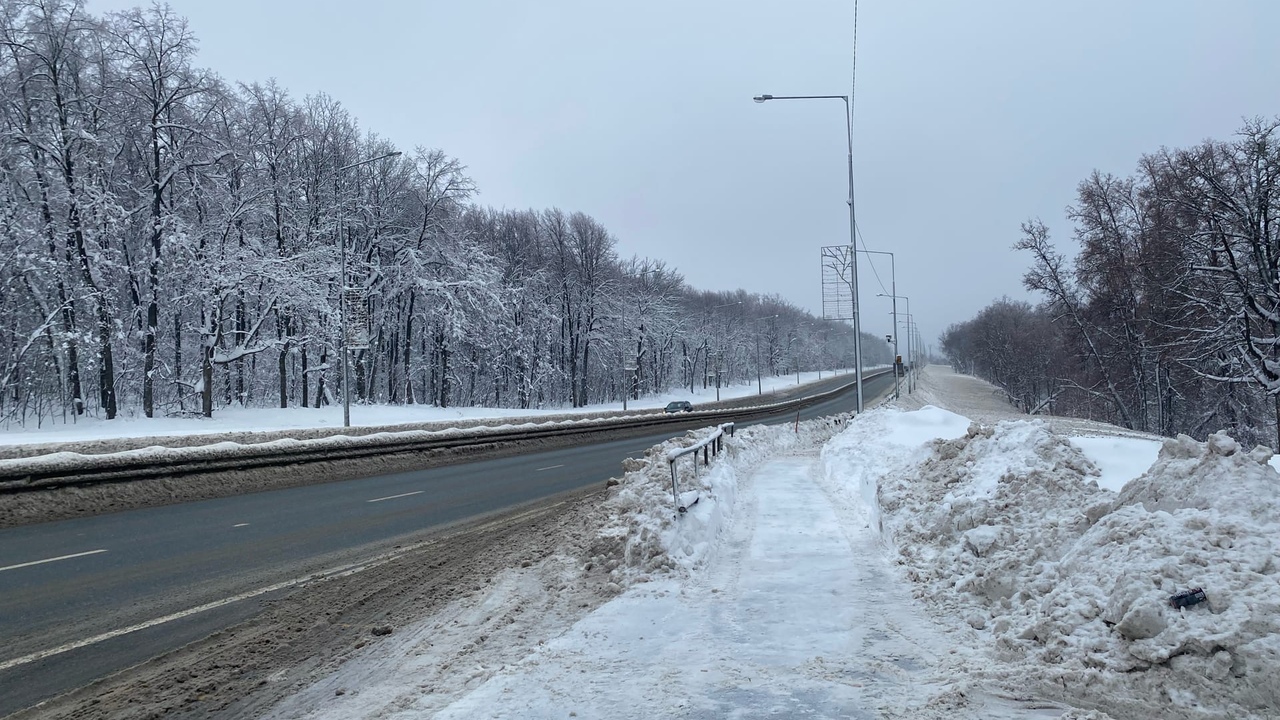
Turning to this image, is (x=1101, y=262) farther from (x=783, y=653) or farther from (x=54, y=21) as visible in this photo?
(x=54, y=21)

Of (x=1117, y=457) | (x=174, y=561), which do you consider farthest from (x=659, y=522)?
(x=174, y=561)

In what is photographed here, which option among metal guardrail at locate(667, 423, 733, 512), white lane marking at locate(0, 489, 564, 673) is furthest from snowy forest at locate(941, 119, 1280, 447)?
white lane marking at locate(0, 489, 564, 673)

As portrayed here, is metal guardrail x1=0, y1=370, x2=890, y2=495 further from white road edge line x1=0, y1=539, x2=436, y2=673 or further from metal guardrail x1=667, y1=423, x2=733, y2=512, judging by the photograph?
metal guardrail x1=667, y1=423, x2=733, y2=512

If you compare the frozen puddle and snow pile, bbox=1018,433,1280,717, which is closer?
snow pile, bbox=1018,433,1280,717

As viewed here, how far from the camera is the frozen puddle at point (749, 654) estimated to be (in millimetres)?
4547

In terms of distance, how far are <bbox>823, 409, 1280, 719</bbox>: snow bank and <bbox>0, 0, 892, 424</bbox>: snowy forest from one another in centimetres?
2268

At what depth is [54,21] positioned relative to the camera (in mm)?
26578

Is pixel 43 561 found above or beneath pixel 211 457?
beneath

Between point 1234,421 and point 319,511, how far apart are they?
4471 centimetres

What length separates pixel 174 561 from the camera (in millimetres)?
9016

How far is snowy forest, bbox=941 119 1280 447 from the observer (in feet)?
88.1

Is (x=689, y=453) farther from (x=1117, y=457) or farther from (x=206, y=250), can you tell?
(x=206, y=250)

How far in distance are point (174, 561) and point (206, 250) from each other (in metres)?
28.1

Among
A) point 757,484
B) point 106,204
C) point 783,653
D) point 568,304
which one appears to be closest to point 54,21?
point 106,204
